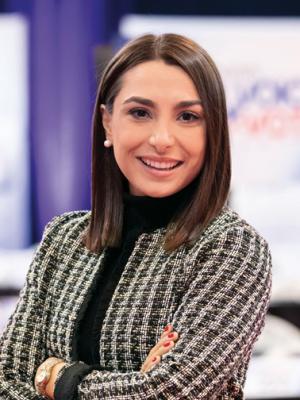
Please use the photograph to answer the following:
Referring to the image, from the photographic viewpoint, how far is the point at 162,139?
6.79ft

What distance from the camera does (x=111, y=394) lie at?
1.94 meters

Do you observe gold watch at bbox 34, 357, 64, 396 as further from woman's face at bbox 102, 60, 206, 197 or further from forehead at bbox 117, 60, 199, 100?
forehead at bbox 117, 60, 199, 100

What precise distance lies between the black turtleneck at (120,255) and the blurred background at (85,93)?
2.09m

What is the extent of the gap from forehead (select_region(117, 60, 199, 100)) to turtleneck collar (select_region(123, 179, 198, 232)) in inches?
9.2

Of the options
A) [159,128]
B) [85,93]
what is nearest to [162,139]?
[159,128]

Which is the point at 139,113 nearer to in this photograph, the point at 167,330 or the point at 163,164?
the point at 163,164

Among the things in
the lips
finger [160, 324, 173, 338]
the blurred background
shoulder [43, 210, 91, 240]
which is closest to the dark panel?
the blurred background

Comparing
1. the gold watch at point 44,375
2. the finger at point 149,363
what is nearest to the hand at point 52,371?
the gold watch at point 44,375

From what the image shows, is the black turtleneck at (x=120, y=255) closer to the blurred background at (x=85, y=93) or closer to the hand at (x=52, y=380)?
the hand at (x=52, y=380)

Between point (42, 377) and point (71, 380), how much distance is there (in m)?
0.14

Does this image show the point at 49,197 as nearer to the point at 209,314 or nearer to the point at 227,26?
the point at 227,26

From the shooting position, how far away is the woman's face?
2.07 meters

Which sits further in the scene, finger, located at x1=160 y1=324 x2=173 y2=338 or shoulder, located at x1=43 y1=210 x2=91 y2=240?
shoulder, located at x1=43 y1=210 x2=91 y2=240

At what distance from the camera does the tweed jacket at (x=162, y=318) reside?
1.90 m
